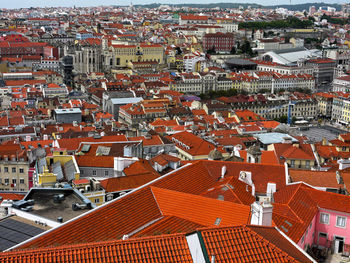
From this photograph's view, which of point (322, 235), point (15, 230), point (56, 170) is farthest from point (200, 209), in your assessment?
point (56, 170)

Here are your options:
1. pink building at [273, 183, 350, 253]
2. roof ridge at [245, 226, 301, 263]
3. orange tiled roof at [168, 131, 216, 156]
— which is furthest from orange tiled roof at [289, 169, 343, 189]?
orange tiled roof at [168, 131, 216, 156]

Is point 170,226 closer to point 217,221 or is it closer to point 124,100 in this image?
point 217,221

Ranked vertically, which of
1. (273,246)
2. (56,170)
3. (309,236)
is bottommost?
(56,170)

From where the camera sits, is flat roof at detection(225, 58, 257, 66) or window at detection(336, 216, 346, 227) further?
flat roof at detection(225, 58, 257, 66)

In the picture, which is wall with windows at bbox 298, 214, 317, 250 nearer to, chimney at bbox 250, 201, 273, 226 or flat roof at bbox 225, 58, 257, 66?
chimney at bbox 250, 201, 273, 226

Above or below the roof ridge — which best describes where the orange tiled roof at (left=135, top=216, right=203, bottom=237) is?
below

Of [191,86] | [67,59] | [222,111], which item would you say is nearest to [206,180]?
[222,111]

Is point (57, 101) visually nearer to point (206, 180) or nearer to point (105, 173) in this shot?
point (105, 173)
